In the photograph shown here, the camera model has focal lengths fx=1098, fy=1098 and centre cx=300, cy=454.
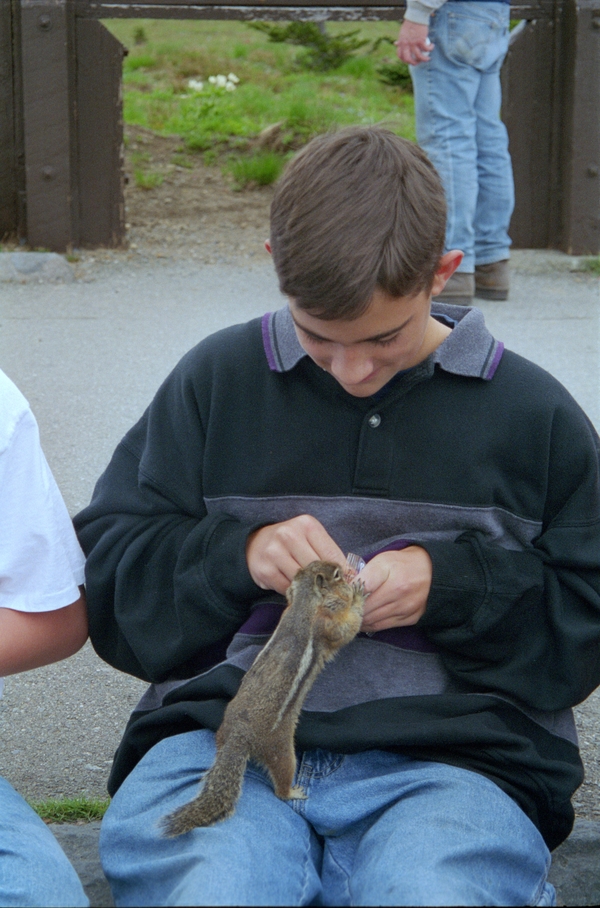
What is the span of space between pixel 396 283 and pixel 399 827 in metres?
1.02

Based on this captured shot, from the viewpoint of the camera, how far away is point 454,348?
2371mm

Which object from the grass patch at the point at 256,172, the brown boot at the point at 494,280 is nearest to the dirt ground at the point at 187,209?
the grass patch at the point at 256,172

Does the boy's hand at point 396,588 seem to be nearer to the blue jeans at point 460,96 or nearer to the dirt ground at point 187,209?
the blue jeans at point 460,96

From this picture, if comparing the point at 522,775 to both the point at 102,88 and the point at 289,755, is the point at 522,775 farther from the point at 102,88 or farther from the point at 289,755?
the point at 102,88

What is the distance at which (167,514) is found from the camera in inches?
96.3

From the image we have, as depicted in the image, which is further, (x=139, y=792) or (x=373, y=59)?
(x=373, y=59)

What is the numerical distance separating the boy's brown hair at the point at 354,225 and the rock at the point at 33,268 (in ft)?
17.0

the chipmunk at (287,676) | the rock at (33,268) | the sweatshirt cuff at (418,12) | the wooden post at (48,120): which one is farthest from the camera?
the rock at (33,268)

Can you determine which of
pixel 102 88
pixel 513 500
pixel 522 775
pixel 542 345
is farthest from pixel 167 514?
pixel 102 88

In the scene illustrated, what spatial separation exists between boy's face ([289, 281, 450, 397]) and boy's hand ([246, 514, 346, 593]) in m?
0.31

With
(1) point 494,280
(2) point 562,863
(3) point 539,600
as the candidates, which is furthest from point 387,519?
(1) point 494,280

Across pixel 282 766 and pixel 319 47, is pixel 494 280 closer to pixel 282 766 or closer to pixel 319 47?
pixel 282 766

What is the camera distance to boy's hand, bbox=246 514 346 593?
2180mm

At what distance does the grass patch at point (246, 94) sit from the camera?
10.3 m
